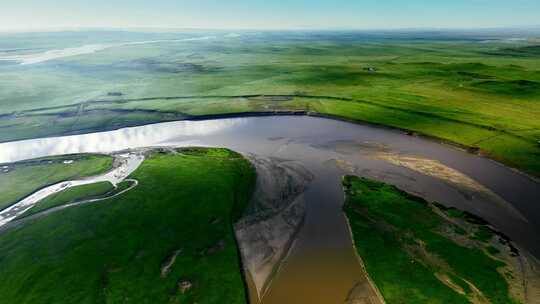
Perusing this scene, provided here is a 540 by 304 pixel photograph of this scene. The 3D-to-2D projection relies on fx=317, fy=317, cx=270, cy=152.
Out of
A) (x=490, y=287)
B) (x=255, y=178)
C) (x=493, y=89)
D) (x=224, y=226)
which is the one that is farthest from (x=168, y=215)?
(x=493, y=89)

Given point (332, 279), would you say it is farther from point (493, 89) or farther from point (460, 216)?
point (493, 89)

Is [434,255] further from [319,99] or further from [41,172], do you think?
[319,99]

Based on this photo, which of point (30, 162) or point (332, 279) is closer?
point (332, 279)

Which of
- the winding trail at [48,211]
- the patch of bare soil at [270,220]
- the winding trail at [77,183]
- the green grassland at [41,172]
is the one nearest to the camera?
the patch of bare soil at [270,220]

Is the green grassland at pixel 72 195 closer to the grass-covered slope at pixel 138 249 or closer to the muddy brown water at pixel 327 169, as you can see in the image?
the grass-covered slope at pixel 138 249

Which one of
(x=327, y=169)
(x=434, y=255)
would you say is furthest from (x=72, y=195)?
(x=434, y=255)

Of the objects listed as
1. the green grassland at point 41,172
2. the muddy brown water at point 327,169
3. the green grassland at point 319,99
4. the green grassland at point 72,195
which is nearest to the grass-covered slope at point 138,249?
the green grassland at point 72,195

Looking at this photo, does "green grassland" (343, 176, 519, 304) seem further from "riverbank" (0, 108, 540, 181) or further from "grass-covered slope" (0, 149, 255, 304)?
"riverbank" (0, 108, 540, 181)
